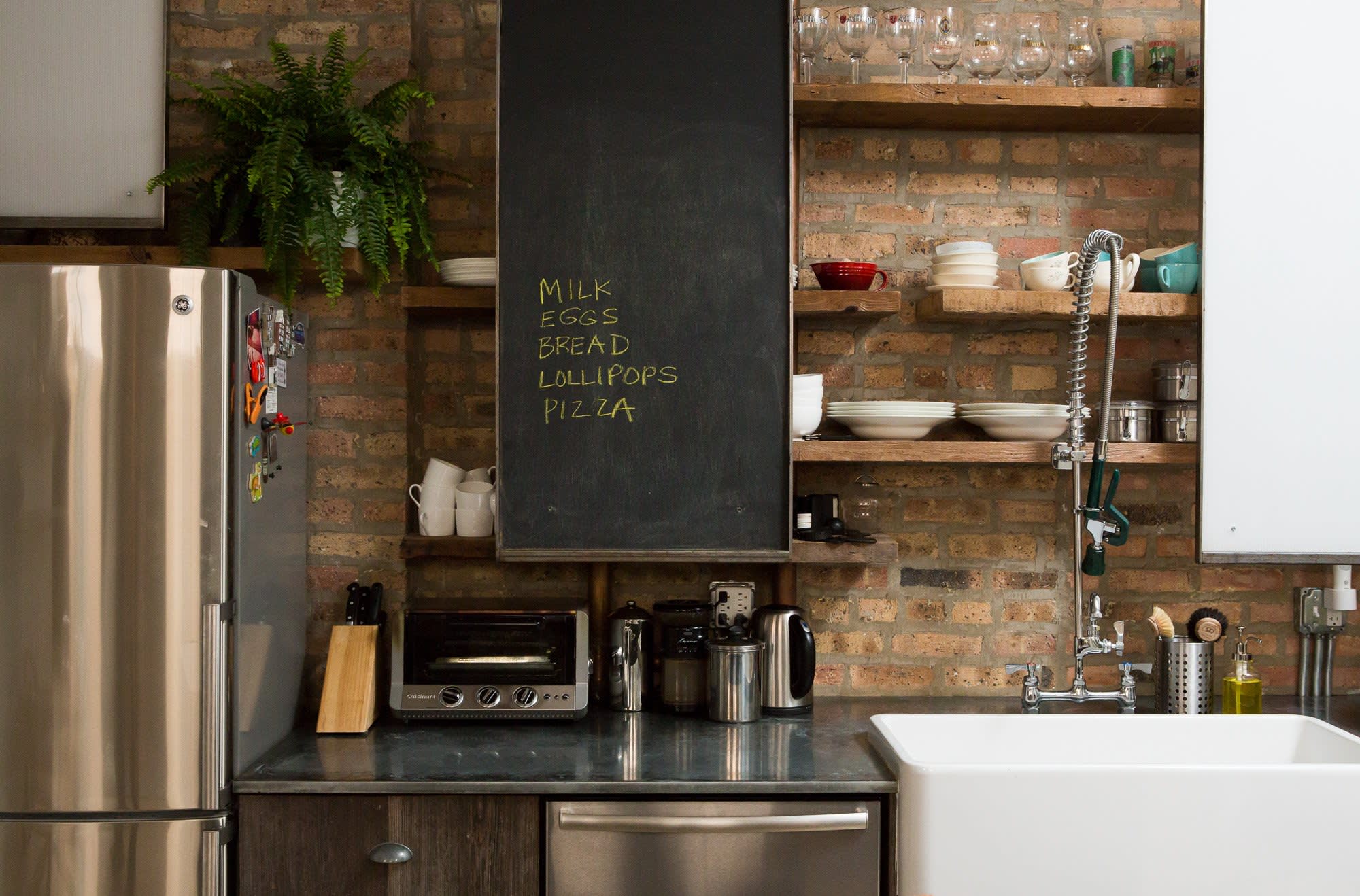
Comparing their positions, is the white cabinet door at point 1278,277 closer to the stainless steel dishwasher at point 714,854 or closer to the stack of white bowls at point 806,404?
the stack of white bowls at point 806,404

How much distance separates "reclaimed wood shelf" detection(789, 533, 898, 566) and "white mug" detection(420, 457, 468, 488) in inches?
30.7

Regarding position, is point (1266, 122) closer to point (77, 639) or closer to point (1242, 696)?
point (1242, 696)

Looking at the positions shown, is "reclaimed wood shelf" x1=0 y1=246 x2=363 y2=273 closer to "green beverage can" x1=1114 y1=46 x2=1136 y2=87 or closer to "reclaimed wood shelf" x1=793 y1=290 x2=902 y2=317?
"reclaimed wood shelf" x1=793 y1=290 x2=902 y2=317

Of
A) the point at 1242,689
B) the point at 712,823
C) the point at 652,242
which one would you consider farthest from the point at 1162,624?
the point at 652,242

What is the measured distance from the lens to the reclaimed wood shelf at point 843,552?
2.36 metres

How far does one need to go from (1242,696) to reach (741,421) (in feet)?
4.26

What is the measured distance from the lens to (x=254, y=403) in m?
2.09

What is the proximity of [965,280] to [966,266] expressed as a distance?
30 millimetres

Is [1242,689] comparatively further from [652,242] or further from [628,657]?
[652,242]

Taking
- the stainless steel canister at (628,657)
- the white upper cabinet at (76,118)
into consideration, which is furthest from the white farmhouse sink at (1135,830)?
the white upper cabinet at (76,118)

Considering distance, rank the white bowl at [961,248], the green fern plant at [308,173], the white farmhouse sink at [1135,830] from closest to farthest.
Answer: the white farmhouse sink at [1135,830]
the green fern plant at [308,173]
the white bowl at [961,248]

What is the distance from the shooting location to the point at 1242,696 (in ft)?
7.99

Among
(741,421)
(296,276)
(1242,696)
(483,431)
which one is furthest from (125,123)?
(1242,696)

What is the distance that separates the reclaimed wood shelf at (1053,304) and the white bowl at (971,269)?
5cm
